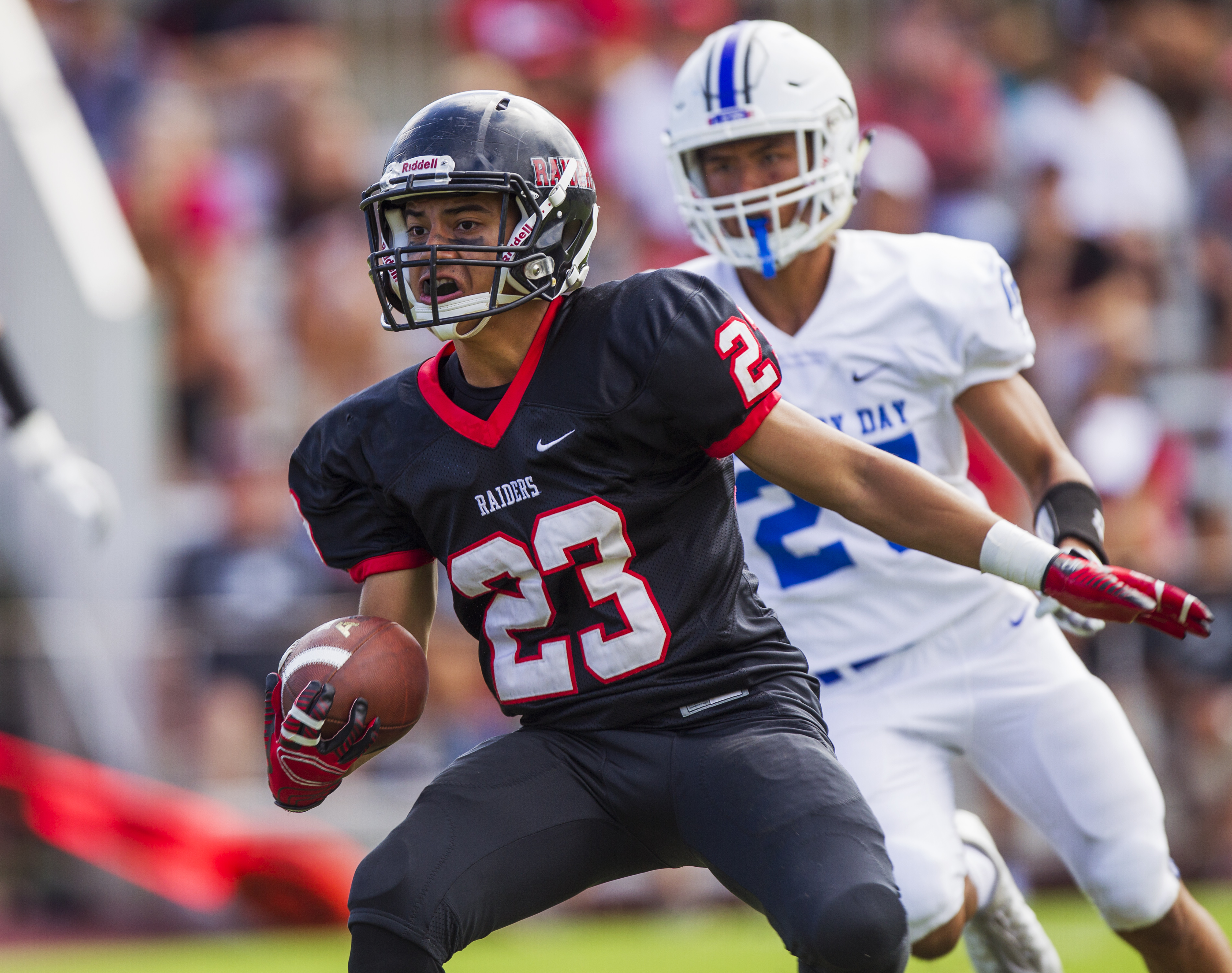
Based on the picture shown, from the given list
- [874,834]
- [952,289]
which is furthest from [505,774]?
[952,289]

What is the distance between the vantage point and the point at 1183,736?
6.95 meters

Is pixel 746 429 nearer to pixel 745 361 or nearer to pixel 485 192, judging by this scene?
pixel 745 361

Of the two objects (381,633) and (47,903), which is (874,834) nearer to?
(381,633)

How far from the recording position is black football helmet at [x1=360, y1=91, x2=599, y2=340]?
3078mm

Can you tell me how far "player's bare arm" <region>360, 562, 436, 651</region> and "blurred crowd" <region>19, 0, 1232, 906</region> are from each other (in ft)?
12.5

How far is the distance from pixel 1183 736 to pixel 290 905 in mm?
3800

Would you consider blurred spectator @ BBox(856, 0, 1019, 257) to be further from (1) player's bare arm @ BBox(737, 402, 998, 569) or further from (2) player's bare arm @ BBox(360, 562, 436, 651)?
(2) player's bare arm @ BBox(360, 562, 436, 651)

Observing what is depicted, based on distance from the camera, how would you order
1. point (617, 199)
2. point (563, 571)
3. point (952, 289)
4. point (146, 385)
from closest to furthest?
point (563, 571), point (952, 289), point (146, 385), point (617, 199)

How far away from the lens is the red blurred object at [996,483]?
22.5ft

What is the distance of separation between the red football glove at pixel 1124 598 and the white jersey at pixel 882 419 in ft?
2.43

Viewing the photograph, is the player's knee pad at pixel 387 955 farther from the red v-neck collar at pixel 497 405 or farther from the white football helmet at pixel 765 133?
the white football helmet at pixel 765 133

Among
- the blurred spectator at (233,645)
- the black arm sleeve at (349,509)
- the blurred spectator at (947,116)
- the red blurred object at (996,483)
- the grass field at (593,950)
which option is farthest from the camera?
the blurred spectator at (947,116)

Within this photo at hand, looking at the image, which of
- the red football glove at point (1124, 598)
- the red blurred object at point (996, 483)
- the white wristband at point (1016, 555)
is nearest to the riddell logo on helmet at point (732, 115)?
the white wristband at point (1016, 555)

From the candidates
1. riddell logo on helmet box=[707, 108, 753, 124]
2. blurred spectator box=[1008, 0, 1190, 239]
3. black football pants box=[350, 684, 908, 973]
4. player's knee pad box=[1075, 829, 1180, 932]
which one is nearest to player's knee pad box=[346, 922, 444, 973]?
black football pants box=[350, 684, 908, 973]
